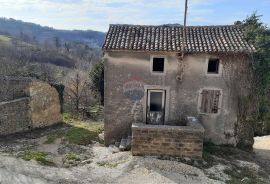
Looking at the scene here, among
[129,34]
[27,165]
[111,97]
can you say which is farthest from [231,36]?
[27,165]

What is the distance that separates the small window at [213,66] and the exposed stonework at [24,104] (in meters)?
11.1

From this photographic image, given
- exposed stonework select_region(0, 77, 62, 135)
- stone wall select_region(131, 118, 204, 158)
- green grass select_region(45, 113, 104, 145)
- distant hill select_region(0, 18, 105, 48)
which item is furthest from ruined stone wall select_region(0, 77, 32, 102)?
distant hill select_region(0, 18, 105, 48)

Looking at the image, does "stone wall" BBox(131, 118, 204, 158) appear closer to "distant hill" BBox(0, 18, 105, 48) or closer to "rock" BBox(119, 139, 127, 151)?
"rock" BBox(119, 139, 127, 151)

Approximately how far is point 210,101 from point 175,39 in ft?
12.2

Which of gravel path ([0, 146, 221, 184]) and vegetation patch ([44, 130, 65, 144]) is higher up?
gravel path ([0, 146, 221, 184])

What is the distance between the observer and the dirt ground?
11590 millimetres

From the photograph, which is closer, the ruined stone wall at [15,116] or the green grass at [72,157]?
the green grass at [72,157]

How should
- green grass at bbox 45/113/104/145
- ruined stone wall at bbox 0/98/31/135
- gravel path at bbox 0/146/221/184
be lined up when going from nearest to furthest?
gravel path at bbox 0/146/221/184 < green grass at bbox 45/113/104/145 < ruined stone wall at bbox 0/98/31/135

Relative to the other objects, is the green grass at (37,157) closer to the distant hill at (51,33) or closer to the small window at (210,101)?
the small window at (210,101)

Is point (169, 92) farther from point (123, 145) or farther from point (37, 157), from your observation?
point (37, 157)

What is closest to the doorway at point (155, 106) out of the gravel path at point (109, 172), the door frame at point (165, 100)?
the door frame at point (165, 100)

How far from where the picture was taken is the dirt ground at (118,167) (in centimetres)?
1159

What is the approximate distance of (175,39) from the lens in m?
16.8

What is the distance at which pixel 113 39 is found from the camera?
54.5ft
